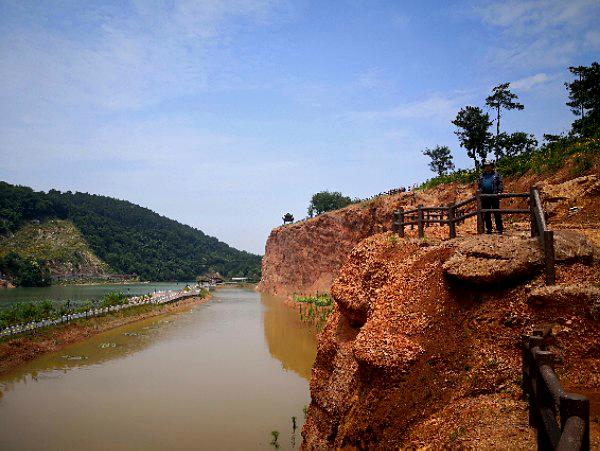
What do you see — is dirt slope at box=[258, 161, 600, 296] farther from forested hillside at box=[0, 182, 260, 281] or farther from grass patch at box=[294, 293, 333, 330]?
forested hillside at box=[0, 182, 260, 281]

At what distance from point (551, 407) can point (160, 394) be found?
55.5ft

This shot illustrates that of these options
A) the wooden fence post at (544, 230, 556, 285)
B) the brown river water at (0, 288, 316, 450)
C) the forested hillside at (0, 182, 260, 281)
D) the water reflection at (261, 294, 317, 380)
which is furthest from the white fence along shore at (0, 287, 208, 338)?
A: the forested hillside at (0, 182, 260, 281)

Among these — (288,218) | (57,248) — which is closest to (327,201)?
Answer: (288,218)

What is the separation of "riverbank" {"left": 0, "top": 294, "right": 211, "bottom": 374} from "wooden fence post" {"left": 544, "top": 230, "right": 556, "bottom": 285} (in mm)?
25812

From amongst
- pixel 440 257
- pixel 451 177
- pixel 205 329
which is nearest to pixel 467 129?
pixel 451 177

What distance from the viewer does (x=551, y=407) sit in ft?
14.7

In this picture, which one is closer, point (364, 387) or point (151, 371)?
point (364, 387)

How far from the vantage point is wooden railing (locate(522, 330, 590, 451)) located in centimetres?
338

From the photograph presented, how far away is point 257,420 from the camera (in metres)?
15.1

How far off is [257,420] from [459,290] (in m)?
9.91

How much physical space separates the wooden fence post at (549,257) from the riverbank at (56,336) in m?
25.8

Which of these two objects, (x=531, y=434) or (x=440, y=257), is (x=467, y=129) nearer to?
(x=440, y=257)

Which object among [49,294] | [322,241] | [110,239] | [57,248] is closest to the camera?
[322,241]

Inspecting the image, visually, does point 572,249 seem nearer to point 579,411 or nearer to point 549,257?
point 549,257
